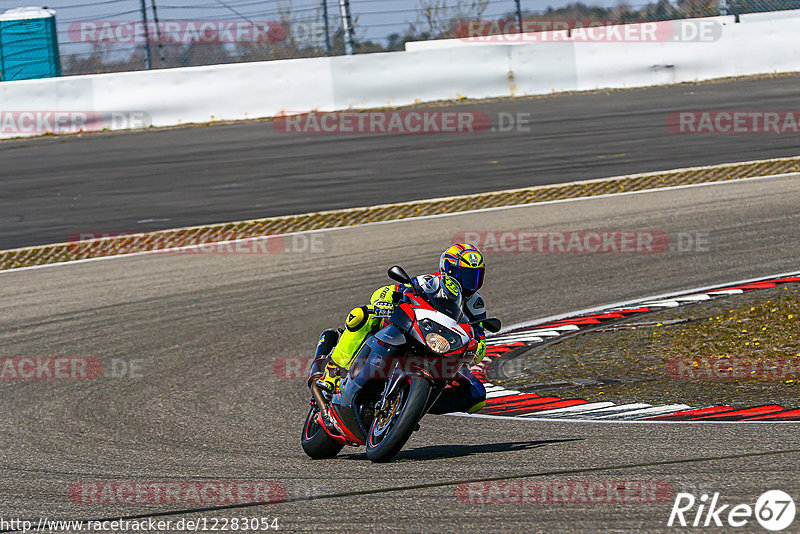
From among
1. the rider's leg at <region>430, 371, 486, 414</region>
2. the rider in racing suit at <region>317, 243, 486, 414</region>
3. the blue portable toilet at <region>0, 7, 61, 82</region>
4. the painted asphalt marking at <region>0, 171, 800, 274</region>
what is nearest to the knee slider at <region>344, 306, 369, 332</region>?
the rider in racing suit at <region>317, 243, 486, 414</region>

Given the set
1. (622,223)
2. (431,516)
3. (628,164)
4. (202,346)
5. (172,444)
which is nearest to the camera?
(431,516)

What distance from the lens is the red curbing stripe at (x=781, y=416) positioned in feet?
22.0

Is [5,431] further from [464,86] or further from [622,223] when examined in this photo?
[464,86]

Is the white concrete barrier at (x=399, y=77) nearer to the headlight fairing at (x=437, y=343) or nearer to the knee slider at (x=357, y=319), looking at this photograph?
the knee slider at (x=357, y=319)

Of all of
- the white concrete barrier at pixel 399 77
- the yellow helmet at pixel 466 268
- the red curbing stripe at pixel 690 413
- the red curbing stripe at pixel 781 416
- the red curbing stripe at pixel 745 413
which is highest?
the white concrete barrier at pixel 399 77

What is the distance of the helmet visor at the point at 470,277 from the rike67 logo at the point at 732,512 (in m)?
1.84

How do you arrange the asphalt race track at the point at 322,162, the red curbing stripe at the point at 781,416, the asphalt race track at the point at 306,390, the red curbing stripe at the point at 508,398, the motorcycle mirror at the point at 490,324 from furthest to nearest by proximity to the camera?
the asphalt race track at the point at 322,162 < the red curbing stripe at the point at 508,398 < the red curbing stripe at the point at 781,416 < the motorcycle mirror at the point at 490,324 < the asphalt race track at the point at 306,390

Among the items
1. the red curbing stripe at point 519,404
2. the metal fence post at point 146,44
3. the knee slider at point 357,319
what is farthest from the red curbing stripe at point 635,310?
the metal fence post at point 146,44

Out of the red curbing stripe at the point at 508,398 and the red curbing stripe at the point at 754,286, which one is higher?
the red curbing stripe at the point at 754,286

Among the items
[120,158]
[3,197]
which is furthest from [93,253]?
[120,158]

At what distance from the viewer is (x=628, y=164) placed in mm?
17062

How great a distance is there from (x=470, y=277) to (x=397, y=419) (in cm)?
94

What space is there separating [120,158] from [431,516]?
15.9 meters

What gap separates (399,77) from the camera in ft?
73.8
